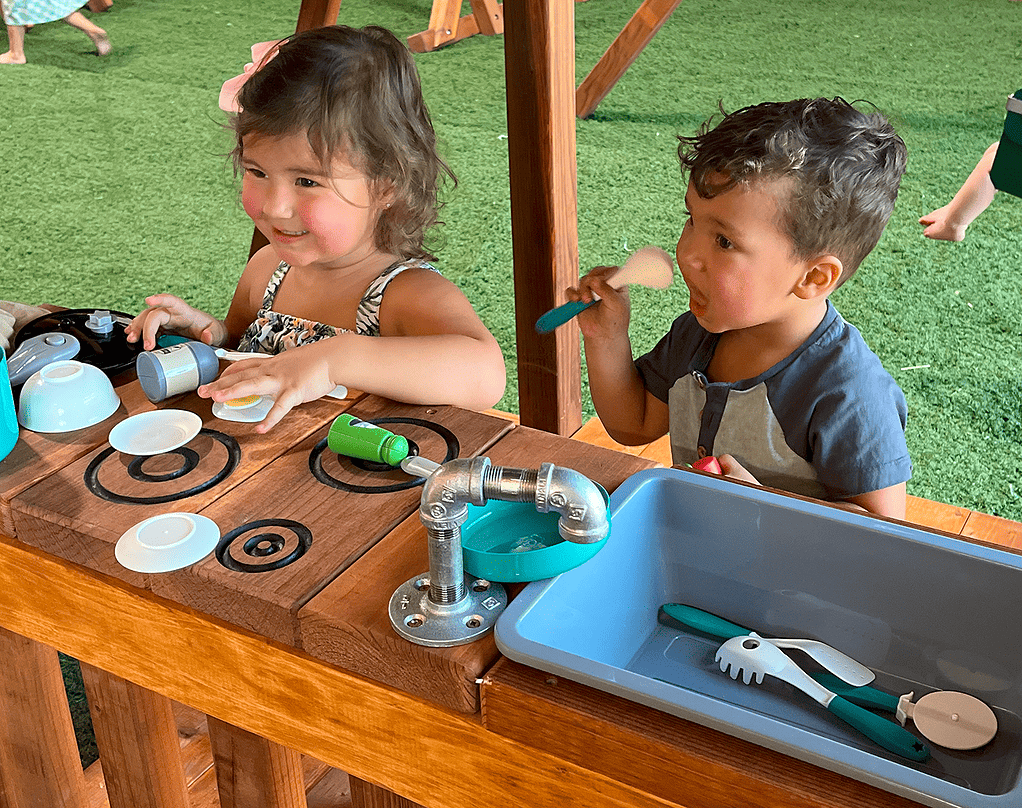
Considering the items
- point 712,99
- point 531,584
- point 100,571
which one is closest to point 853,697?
point 531,584

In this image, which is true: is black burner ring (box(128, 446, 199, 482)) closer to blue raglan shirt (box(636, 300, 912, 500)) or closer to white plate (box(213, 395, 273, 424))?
white plate (box(213, 395, 273, 424))

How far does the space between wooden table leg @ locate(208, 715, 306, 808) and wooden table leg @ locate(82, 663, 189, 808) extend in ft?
0.33

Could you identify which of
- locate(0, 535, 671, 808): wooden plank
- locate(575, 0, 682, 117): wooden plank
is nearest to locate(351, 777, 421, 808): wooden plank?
locate(0, 535, 671, 808): wooden plank

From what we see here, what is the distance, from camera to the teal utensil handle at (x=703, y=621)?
0.82 m

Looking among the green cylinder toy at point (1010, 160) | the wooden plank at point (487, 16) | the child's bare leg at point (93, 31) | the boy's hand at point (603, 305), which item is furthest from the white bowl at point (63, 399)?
the child's bare leg at point (93, 31)

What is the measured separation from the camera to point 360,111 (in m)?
1.27

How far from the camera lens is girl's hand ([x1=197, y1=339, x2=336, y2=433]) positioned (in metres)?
0.94

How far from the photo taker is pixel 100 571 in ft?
2.63

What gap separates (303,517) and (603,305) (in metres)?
0.58

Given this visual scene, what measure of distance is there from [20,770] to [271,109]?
0.80 meters

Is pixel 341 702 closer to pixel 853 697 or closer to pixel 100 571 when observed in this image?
pixel 100 571

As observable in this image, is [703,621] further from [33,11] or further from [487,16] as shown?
[487,16]

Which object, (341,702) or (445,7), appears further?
(445,7)

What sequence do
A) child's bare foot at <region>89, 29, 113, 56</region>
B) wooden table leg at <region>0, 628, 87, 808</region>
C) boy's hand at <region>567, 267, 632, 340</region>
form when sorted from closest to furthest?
→ wooden table leg at <region>0, 628, 87, 808</region> → boy's hand at <region>567, 267, 632, 340</region> → child's bare foot at <region>89, 29, 113, 56</region>
